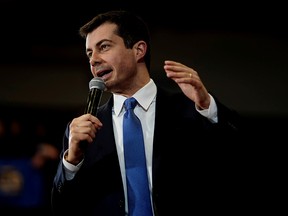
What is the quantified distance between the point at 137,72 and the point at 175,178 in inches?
12.9

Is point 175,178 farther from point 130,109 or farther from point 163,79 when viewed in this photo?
point 163,79

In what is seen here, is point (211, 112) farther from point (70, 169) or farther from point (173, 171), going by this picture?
point (70, 169)

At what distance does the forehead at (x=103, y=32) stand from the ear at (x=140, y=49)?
0.27ft

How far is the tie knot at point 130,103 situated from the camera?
4.22 feet

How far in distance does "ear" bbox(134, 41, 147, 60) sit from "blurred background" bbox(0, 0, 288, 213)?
1.99 metres

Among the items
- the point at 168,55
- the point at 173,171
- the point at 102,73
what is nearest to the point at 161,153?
the point at 173,171

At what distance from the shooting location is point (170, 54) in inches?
151

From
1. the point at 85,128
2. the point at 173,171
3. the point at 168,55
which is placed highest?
the point at 168,55

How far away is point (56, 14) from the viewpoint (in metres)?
3.52

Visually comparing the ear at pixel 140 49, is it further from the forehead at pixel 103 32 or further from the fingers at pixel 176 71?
the fingers at pixel 176 71

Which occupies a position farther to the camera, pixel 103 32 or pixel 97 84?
pixel 103 32

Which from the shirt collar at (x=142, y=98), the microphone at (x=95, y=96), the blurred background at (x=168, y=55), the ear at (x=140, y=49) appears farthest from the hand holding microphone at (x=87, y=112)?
the blurred background at (x=168, y=55)

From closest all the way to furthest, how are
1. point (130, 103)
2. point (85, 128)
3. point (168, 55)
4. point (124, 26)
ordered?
point (85, 128) < point (130, 103) < point (124, 26) < point (168, 55)

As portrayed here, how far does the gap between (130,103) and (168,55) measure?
258 centimetres
